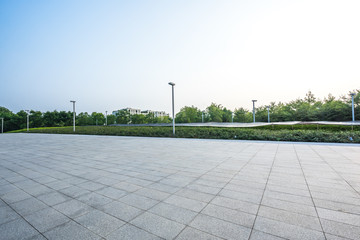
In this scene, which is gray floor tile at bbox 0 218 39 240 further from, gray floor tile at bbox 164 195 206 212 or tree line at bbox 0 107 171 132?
tree line at bbox 0 107 171 132

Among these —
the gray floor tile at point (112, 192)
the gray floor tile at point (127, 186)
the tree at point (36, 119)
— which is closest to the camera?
the gray floor tile at point (112, 192)

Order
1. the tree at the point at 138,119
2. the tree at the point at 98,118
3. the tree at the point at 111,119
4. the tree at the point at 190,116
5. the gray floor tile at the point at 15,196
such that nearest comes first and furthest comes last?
the gray floor tile at the point at 15,196 → the tree at the point at 190,116 → the tree at the point at 138,119 → the tree at the point at 111,119 → the tree at the point at 98,118

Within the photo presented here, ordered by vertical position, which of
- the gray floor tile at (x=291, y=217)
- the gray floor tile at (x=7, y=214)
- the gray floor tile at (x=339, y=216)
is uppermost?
the gray floor tile at (x=7, y=214)

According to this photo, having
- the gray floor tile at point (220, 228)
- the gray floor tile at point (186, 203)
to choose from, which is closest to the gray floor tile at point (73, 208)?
the gray floor tile at point (186, 203)

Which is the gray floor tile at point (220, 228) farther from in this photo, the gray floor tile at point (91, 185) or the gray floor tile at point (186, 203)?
the gray floor tile at point (91, 185)

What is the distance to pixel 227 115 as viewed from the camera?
150ft

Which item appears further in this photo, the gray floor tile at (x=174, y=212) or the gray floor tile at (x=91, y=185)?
the gray floor tile at (x=91, y=185)

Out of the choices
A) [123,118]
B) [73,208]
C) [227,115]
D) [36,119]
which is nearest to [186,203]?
[73,208]

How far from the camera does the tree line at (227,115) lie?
28.9m

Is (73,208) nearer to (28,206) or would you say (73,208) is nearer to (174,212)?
(28,206)

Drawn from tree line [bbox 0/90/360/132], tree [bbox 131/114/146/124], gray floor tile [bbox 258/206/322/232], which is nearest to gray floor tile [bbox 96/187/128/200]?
gray floor tile [bbox 258/206/322/232]

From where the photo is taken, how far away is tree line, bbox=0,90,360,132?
94.7 feet

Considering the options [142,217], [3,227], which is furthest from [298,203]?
[3,227]

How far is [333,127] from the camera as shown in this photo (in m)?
14.0
